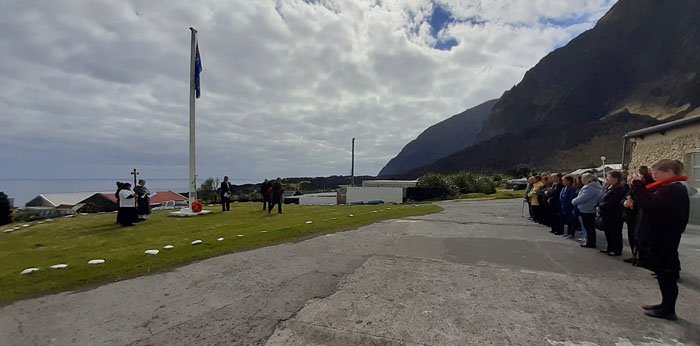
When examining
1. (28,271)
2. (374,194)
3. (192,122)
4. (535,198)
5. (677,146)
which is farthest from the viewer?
(374,194)

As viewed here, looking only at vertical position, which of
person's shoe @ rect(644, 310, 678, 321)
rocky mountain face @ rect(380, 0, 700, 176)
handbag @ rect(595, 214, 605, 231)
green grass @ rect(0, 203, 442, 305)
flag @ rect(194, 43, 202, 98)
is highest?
rocky mountain face @ rect(380, 0, 700, 176)

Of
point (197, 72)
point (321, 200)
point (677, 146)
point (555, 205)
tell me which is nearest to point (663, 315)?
point (555, 205)

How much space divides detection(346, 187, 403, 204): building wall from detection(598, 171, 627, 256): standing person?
27492 millimetres

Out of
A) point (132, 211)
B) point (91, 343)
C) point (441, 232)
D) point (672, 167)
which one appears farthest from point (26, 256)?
point (672, 167)

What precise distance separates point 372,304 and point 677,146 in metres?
16.0

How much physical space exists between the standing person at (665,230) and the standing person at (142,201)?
13.8 m

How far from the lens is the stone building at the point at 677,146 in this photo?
12.1 m

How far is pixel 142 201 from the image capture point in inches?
473

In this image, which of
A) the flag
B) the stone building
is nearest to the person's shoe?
the stone building

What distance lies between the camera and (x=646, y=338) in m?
3.23

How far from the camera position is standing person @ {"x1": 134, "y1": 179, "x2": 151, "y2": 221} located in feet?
39.2

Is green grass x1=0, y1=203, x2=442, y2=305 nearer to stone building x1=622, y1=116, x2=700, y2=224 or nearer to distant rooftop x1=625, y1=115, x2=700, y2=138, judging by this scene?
stone building x1=622, y1=116, x2=700, y2=224

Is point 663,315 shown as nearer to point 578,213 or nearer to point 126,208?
point 578,213

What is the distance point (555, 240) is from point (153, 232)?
11046 millimetres
